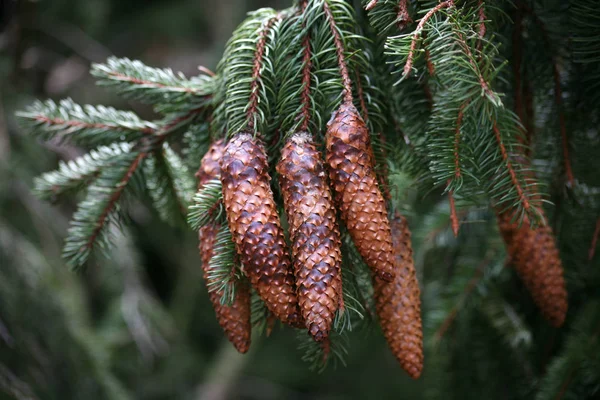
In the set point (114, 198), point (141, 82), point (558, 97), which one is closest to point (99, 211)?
point (114, 198)

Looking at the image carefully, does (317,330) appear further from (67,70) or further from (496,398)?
(67,70)

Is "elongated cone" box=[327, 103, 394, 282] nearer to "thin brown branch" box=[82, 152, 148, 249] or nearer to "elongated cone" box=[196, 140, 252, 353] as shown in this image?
"elongated cone" box=[196, 140, 252, 353]

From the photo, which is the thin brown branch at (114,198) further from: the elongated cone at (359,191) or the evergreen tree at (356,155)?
the elongated cone at (359,191)

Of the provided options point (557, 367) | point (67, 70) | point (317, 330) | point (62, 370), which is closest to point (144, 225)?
point (67, 70)

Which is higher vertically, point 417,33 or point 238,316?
point 417,33

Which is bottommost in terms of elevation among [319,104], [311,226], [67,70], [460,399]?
[460,399]

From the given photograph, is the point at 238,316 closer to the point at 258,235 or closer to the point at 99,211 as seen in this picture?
the point at 258,235
